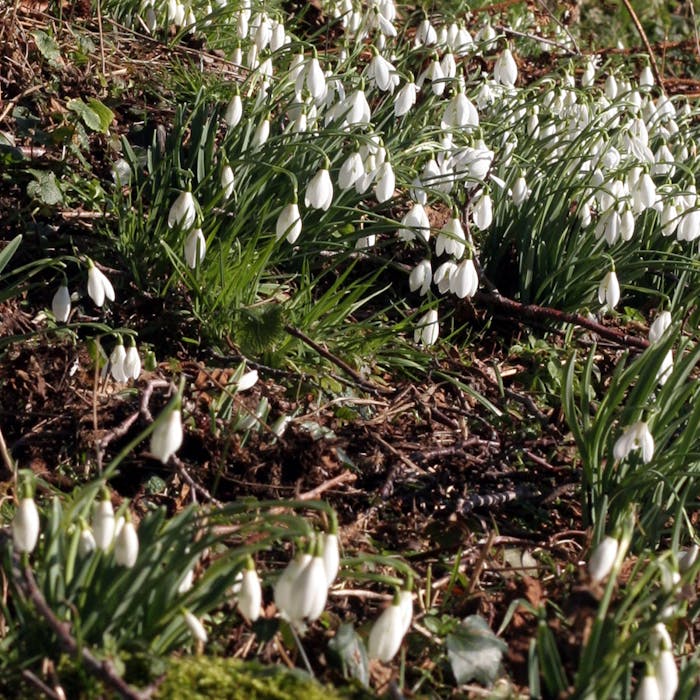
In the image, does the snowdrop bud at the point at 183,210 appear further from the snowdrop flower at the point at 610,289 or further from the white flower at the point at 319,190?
the snowdrop flower at the point at 610,289

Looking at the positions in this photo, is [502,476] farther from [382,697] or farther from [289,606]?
[289,606]

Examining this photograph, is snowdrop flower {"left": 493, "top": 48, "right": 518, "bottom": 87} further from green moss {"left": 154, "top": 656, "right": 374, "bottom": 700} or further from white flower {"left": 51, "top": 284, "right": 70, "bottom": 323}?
green moss {"left": 154, "top": 656, "right": 374, "bottom": 700}

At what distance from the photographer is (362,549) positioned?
102 inches

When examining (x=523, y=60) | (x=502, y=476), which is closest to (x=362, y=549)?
(x=502, y=476)

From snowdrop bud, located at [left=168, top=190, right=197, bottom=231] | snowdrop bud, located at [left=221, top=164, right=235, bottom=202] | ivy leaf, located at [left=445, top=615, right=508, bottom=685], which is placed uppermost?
snowdrop bud, located at [left=221, top=164, right=235, bottom=202]

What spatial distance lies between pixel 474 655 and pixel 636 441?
645mm

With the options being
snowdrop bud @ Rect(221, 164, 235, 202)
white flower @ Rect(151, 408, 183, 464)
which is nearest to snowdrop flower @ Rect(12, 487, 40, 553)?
white flower @ Rect(151, 408, 183, 464)

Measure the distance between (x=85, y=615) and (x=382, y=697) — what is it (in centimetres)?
54

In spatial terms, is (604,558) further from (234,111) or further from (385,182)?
(234,111)

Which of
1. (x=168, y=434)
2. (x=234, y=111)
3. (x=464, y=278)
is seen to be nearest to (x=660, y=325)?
(x=464, y=278)

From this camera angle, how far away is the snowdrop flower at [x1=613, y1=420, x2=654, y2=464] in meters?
2.39

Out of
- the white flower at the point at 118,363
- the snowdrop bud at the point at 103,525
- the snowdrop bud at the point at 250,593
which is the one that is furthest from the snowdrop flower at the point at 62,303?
the snowdrop bud at the point at 250,593

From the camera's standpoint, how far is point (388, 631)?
183 cm

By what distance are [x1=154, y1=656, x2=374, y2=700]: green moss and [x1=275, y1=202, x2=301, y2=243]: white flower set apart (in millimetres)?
1602
